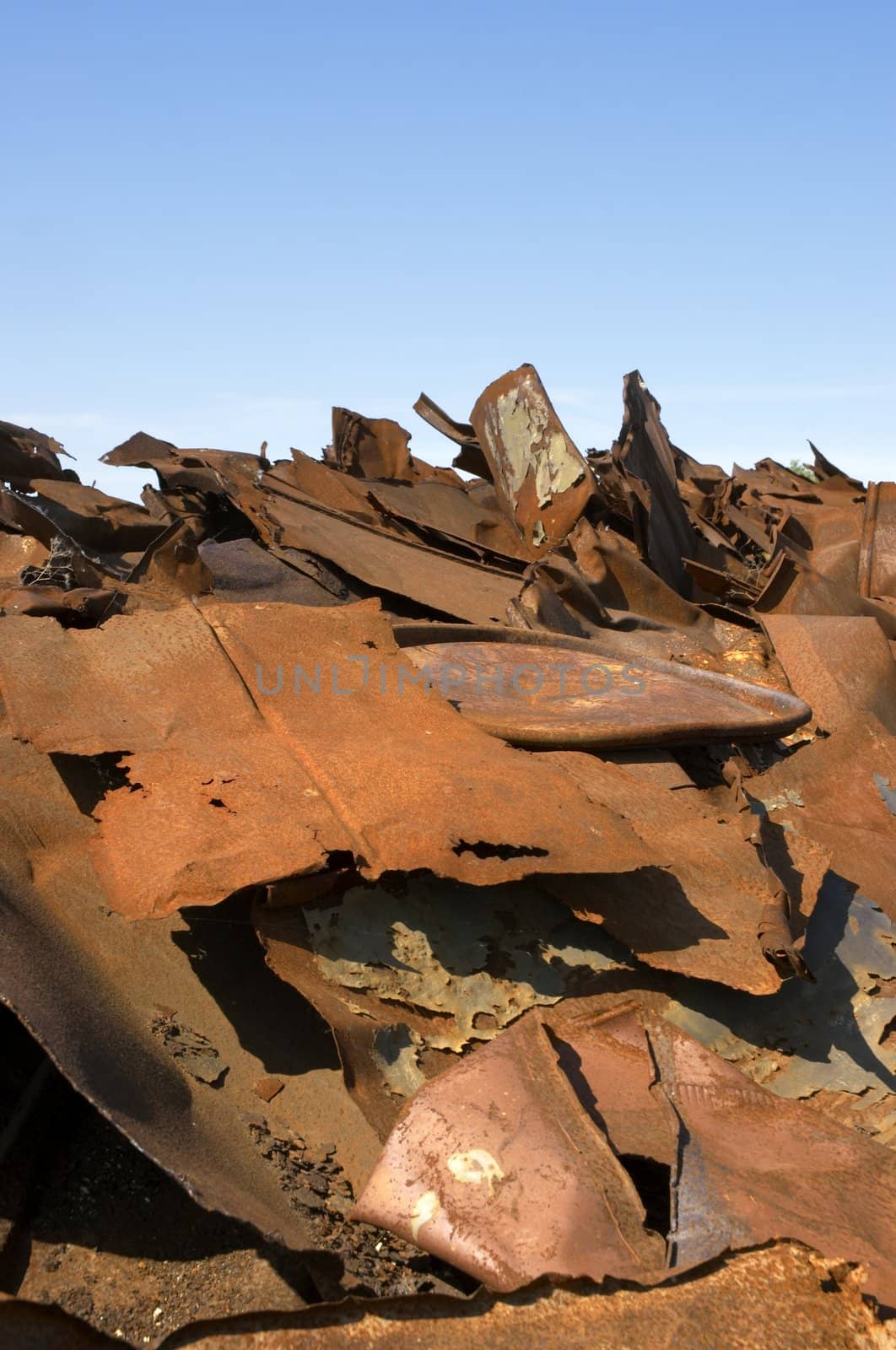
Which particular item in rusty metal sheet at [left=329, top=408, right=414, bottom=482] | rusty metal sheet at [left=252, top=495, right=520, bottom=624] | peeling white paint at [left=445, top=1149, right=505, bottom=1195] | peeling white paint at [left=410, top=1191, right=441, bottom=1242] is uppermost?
rusty metal sheet at [left=329, top=408, right=414, bottom=482]

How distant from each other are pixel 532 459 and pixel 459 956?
135 inches

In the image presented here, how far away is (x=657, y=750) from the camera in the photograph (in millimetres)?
2857

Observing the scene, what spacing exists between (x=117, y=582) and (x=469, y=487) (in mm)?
3419

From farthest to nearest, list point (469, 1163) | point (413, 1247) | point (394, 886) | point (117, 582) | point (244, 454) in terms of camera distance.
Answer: point (244, 454)
point (117, 582)
point (394, 886)
point (413, 1247)
point (469, 1163)

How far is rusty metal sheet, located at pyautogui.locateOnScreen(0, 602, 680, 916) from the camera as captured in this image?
2.01 metres

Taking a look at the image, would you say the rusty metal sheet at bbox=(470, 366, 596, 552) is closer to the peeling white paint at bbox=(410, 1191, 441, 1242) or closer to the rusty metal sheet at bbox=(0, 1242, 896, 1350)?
the peeling white paint at bbox=(410, 1191, 441, 1242)

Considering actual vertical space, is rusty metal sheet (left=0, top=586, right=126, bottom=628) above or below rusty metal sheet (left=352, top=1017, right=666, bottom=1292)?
above

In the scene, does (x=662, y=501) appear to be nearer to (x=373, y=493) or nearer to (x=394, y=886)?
(x=373, y=493)

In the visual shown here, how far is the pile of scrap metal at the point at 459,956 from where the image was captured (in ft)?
5.30

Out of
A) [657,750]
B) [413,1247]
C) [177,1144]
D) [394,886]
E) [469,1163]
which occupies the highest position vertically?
[657,750]

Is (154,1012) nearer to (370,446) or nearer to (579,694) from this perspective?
(579,694)

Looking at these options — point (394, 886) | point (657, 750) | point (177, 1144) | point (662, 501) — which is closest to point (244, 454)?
point (662, 501)

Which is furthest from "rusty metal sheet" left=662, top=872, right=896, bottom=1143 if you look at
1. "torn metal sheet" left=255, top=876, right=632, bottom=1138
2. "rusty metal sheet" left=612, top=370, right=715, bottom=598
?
"rusty metal sheet" left=612, top=370, right=715, bottom=598

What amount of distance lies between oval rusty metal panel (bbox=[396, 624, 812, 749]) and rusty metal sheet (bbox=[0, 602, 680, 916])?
0.74 ft
